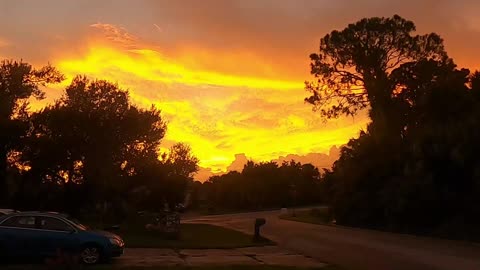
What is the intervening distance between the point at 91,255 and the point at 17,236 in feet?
6.96

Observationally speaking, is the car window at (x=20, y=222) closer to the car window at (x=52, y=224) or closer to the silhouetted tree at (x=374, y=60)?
the car window at (x=52, y=224)

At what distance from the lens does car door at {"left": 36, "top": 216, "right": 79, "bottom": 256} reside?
17.1 metres

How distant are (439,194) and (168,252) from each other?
59.7 ft

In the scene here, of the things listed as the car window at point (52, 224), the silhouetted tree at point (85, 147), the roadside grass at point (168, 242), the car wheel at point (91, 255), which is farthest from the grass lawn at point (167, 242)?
the silhouetted tree at point (85, 147)

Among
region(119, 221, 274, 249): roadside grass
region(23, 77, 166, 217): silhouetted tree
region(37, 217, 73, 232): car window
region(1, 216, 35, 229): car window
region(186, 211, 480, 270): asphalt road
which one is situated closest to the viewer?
region(1, 216, 35, 229): car window

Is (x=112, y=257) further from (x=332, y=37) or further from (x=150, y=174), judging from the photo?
(x=332, y=37)

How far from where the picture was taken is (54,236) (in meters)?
17.1

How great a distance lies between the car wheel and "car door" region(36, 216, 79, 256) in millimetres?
304

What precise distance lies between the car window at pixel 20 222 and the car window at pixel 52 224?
227mm

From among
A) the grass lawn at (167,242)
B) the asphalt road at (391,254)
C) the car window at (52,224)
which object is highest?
the car window at (52,224)

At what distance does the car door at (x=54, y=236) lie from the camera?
17062mm

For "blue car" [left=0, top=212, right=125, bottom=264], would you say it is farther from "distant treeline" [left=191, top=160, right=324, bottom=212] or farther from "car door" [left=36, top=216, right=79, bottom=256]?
"distant treeline" [left=191, top=160, right=324, bottom=212]

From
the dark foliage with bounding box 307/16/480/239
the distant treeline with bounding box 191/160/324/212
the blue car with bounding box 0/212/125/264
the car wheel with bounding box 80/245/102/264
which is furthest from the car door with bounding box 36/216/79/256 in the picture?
the distant treeline with bounding box 191/160/324/212

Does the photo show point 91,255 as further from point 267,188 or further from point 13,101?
point 267,188
